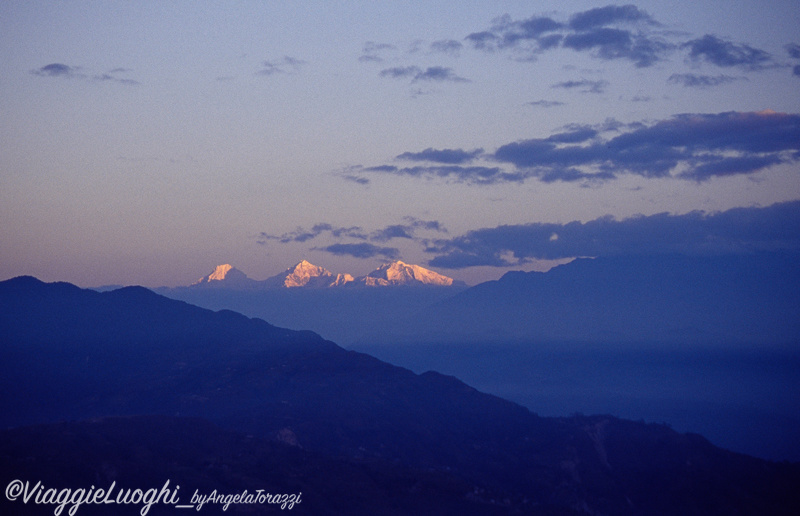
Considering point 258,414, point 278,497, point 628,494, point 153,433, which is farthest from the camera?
point 258,414

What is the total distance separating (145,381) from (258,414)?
53.9 meters

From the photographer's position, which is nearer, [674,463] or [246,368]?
[674,463]

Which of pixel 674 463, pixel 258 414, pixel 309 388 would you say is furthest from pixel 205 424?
pixel 674 463

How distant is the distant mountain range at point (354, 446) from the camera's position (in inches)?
3671

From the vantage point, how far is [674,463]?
450ft

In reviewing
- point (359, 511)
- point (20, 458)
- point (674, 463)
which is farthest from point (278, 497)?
point (674, 463)

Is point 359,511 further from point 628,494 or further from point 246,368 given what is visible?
point 246,368

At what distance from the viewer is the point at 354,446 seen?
137375mm

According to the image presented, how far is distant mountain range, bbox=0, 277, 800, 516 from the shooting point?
93.2m

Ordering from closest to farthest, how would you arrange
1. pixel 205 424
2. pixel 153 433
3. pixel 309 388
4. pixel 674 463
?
1. pixel 153 433
2. pixel 205 424
3. pixel 674 463
4. pixel 309 388

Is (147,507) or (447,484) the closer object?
(147,507)

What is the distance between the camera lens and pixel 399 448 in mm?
140125

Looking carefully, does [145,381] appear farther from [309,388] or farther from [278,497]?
[278,497]

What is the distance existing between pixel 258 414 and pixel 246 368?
44932 mm
